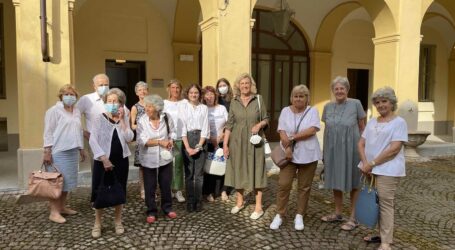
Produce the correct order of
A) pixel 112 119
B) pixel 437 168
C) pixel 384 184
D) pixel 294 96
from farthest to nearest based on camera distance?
1. pixel 437 168
2. pixel 294 96
3. pixel 112 119
4. pixel 384 184

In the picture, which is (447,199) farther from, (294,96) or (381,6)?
(381,6)

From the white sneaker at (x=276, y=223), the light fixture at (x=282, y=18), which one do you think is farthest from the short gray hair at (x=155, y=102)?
the light fixture at (x=282, y=18)

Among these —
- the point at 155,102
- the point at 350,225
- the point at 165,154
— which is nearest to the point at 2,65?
the point at 155,102

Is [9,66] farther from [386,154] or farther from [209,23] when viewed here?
[386,154]

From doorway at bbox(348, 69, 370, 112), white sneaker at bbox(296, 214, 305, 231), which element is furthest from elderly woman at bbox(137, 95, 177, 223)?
doorway at bbox(348, 69, 370, 112)

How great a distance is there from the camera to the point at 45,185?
13.6ft

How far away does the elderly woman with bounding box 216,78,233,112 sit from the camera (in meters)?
5.11

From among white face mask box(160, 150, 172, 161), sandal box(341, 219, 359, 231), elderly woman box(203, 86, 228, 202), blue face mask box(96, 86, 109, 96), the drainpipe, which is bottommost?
sandal box(341, 219, 359, 231)

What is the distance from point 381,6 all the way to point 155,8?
5.41 m

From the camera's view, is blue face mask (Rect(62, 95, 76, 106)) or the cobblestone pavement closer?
the cobblestone pavement

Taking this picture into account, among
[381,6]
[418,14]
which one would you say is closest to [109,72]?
[381,6]

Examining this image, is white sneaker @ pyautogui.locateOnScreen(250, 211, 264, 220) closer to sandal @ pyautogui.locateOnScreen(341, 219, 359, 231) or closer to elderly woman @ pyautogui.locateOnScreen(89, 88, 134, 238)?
sandal @ pyautogui.locateOnScreen(341, 219, 359, 231)

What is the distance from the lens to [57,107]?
4.25m

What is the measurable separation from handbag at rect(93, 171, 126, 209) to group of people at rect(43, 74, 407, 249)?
74 millimetres
